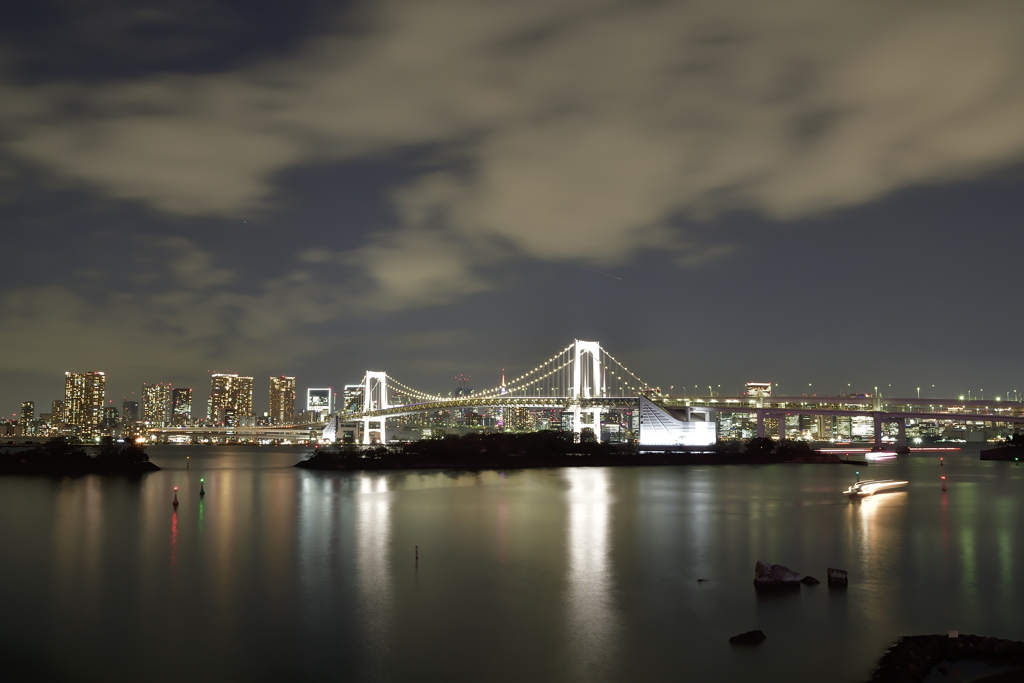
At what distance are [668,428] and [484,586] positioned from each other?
4225 cm

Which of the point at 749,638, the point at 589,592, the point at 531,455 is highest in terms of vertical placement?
the point at 749,638

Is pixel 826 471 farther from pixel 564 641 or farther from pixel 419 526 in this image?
pixel 564 641

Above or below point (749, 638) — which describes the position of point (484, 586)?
below

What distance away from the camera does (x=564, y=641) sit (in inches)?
372

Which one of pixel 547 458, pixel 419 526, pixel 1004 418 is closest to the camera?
pixel 419 526

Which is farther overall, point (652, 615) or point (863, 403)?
point (863, 403)

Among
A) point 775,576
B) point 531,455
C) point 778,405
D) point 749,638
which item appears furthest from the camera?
point 778,405

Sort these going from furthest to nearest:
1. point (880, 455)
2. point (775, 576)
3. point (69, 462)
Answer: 1. point (880, 455)
2. point (69, 462)
3. point (775, 576)

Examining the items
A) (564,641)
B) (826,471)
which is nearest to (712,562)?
(564,641)

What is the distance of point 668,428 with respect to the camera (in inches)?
2089

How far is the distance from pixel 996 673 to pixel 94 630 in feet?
35.9

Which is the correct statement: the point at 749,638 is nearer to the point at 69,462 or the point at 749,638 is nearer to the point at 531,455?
the point at 69,462

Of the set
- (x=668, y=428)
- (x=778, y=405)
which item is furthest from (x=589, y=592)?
(x=778, y=405)

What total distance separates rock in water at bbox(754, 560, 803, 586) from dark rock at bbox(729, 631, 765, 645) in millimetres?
2944
